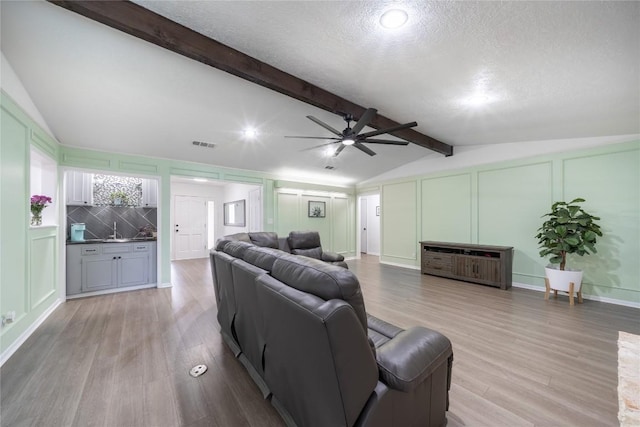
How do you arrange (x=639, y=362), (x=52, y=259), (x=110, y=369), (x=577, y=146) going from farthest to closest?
(x=577, y=146) → (x=52, y=259) → (x=110, y=369) → (x=639, y=362)

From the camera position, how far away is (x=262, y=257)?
5.91ft

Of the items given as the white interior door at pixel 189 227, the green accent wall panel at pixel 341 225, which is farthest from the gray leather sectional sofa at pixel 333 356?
the white interior door at pixel 189 227

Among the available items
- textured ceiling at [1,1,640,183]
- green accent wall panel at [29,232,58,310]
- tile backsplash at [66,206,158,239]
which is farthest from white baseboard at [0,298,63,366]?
A: textured ceiling at [1,1,640,183]

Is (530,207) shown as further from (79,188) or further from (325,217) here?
(79,188)

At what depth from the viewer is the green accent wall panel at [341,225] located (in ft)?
24.5

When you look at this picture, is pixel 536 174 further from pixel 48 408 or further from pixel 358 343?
pixel 48 408

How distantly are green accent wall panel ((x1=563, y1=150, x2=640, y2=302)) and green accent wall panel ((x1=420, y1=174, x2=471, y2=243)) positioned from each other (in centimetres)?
166

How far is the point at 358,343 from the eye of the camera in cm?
108

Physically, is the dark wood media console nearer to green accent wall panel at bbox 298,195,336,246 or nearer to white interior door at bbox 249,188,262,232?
green accent wall panel at bbox 298,195,336,246

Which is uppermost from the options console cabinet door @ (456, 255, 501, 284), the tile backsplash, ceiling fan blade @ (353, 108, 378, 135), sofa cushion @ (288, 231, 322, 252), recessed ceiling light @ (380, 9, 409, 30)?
recessed ceiling light @ (380, 9, 409, 30)

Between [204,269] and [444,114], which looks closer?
[444,114]

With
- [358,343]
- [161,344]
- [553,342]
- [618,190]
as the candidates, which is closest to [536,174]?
[618,190]

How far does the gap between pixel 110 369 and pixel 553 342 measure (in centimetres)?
407

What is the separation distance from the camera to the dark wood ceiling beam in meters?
1.72
